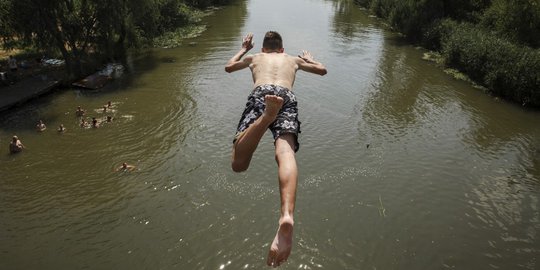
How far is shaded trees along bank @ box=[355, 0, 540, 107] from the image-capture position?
1056 inches

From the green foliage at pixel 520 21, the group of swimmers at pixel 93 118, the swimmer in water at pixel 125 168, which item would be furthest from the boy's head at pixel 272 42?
the green foliage at pixel 520 21

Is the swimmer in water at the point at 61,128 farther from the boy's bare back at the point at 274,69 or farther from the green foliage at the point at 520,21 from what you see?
the green foliage at the point at 520,21

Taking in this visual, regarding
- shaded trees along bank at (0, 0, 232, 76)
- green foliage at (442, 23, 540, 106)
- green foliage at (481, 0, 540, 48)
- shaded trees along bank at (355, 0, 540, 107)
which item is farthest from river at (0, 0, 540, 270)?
green foliage at (481, 0, 540, 48)

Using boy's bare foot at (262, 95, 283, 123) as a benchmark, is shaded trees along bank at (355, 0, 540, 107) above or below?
below

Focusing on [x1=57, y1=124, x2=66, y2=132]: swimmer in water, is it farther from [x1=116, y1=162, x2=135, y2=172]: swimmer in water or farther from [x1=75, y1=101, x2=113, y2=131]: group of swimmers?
[x1=116, y1=162, x2=135, y2=172]: swimmer in water

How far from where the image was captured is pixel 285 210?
445 cm

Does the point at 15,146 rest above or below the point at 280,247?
below

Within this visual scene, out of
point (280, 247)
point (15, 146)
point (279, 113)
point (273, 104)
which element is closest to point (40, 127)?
point (15, 146)

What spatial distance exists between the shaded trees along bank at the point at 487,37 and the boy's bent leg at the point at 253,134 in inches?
1073

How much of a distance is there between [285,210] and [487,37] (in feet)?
108

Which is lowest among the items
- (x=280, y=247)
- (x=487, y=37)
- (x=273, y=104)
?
(x=487, y=37)

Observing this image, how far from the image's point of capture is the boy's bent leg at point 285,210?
439cm

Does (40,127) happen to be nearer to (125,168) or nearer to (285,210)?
(125,168)

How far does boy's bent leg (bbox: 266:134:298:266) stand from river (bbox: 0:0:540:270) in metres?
8.35
